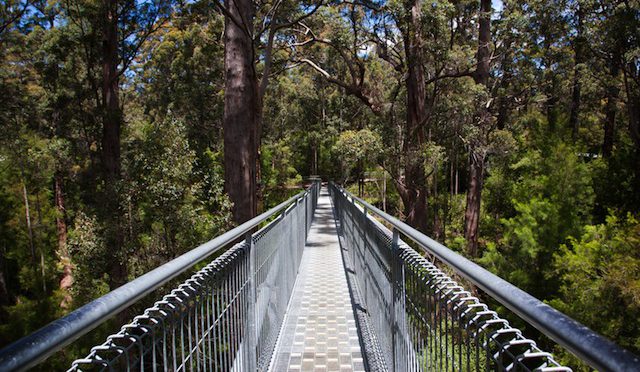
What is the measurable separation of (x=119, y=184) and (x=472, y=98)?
12.0 meters

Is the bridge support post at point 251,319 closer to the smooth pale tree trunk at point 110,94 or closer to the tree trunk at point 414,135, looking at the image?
the tree trunk at point 414,135

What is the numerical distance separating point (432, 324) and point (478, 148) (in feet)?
51.1

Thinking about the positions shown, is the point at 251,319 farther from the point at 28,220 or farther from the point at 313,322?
the point at 28,220

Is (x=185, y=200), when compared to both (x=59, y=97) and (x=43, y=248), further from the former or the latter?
(x=43, y=248)

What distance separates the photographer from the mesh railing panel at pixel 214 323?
4.99ft

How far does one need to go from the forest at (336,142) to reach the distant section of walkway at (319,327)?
2.17 metres

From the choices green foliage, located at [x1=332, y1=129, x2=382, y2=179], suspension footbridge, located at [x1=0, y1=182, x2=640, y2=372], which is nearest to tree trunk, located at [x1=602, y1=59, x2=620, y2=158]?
green foliage, located at [x1=332, y1=129, x2=382, y2=179]

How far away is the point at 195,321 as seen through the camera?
2086 mm

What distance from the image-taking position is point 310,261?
9.38 metres

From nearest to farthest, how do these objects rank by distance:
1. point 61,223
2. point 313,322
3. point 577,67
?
point 313,322
point 577,67
point 61,223

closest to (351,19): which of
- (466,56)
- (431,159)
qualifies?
(466,56)

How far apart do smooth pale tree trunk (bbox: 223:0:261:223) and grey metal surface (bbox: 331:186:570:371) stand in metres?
5.09

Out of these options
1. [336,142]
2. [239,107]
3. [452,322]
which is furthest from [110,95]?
[452,322]

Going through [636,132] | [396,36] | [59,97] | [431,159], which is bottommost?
[431,159]
